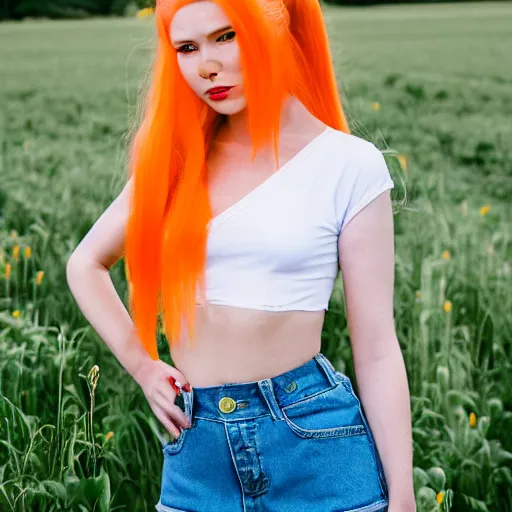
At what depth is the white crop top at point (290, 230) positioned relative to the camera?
53.9 inches

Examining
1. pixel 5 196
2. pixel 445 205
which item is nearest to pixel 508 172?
pixel 445 205

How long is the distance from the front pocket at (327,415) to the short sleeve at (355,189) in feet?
0.77

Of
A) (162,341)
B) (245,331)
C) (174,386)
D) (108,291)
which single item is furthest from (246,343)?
(162,341)

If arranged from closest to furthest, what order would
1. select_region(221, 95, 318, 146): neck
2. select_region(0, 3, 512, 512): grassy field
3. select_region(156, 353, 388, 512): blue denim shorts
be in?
select_region(156, 353, 388, 512): blue denim shorts, select_region(221, 95, 318, 146): neck, select_region(0, 3, 512, 512): grassy field

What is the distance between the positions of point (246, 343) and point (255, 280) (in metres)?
0.09

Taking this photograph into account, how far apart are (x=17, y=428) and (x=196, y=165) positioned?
2.91ft

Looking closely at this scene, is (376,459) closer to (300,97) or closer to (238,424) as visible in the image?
(238,424)

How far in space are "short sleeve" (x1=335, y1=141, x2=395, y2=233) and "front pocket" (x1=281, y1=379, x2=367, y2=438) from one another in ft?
0.77

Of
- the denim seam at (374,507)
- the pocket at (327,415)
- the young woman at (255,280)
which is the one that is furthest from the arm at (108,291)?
the denim seam at (374,507)

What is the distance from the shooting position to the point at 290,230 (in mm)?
1368

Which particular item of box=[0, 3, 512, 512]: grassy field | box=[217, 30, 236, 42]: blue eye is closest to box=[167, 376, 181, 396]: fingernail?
box=[0, 3, 512, 512]: grassy field

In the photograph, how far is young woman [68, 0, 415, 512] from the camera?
1.37 meters

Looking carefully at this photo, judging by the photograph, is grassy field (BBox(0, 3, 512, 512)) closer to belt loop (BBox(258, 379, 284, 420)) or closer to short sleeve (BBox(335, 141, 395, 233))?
short sleeve (BBox(335, 141, 395, 233))

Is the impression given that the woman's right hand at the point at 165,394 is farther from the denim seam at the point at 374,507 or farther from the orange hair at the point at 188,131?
the denim seam at the point at 374,507
